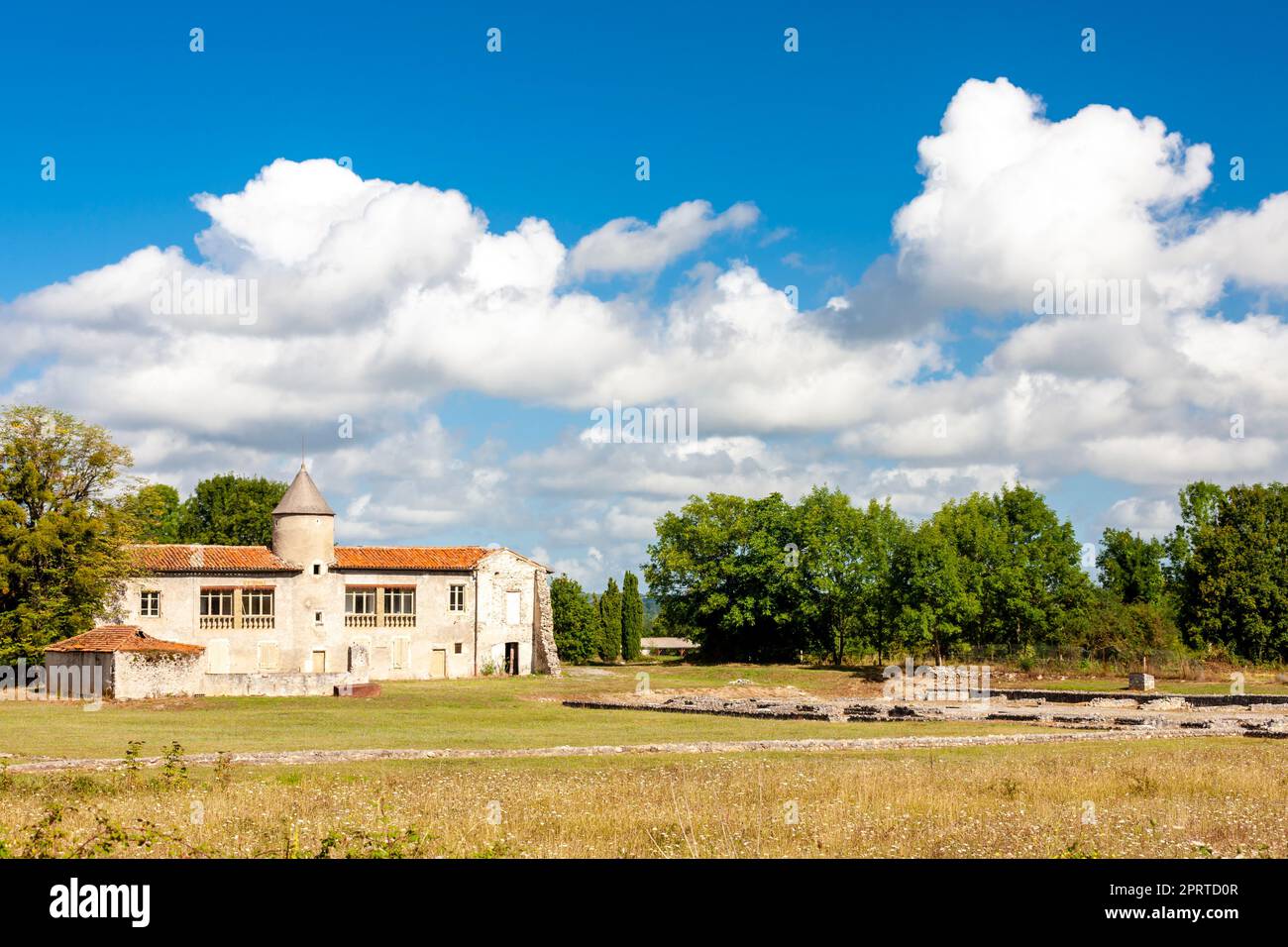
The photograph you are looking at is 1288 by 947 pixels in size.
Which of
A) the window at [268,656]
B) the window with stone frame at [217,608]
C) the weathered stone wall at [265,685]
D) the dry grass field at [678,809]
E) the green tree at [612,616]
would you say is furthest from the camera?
the green tree at [612,616]

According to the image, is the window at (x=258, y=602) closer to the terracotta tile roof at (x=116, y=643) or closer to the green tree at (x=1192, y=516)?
the terracotta tile roof at (x=116, y=643)

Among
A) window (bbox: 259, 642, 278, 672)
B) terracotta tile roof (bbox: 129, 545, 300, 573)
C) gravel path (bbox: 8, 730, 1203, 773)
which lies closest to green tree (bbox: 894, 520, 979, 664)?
gravel path (bbox: 8, 730, 1203, 773)

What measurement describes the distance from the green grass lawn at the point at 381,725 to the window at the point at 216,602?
1052 cm

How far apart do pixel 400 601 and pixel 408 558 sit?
2.59 meters

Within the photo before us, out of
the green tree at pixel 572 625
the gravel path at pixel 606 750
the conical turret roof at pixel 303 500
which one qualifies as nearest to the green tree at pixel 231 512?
the green tree at pixel 572 625

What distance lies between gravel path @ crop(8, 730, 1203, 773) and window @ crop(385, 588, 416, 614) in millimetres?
32112

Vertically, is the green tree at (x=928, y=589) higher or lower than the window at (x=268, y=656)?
higher

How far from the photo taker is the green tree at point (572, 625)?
8400cm

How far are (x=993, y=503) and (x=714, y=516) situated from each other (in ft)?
76.7

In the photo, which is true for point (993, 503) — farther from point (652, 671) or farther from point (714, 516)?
point (652, 671)

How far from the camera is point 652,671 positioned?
225 feet

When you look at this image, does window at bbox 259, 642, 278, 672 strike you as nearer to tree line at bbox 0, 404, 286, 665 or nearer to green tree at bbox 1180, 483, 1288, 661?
tree line at bbox 0, 404, 286, 665

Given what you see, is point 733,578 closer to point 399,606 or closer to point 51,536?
point 399,606

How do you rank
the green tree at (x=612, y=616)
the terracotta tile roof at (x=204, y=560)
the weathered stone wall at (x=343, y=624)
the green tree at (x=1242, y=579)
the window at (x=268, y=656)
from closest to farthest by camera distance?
the terracotta tile roof at (x=204, y=560) → the weathered stone wall at (x=343, y=624) → the window at (x=268, y=656) → the green tree at (x=1242, y=579) → the green tree at (x=612, y=616)
